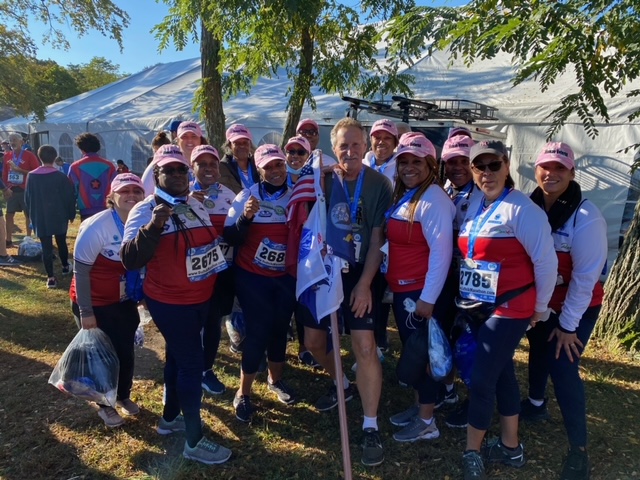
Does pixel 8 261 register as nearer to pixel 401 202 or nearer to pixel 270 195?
pixel 270 195

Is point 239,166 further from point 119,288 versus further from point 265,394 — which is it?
point 265,394

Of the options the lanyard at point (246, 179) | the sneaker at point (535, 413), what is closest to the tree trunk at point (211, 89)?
the lanyard at point (246, 179)

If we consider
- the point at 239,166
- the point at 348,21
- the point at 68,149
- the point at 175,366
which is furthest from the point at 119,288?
the point at 68,149

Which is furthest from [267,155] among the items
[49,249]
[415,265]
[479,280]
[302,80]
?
[49,249]

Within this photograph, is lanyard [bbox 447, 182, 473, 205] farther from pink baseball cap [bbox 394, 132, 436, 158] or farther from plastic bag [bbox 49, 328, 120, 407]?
plastic bag [bbox 49, 328, 120, 407]

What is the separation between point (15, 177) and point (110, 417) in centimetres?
717

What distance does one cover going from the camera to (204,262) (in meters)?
2.94

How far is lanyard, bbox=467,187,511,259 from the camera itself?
2.64 meters

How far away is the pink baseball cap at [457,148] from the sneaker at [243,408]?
7.58 ft

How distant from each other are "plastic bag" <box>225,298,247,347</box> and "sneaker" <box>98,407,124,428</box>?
4.01 ft

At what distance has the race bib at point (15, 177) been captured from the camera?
8.71 metres

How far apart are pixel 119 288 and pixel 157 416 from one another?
43.6 inches

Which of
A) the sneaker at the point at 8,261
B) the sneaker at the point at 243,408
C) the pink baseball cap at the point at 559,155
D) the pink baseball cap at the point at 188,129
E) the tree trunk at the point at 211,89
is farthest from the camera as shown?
the sneaker at the point at 8,261

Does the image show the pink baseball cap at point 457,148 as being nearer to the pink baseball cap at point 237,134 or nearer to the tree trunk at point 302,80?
the pink baseball cap at point 237,134
